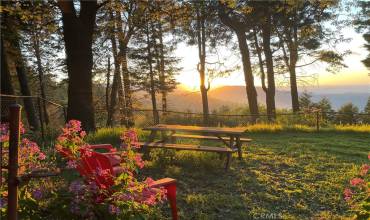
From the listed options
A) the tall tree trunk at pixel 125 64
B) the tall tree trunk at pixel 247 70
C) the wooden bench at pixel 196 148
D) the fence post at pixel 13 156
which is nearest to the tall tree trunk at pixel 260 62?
the tall tree trunk at pixel 247 70

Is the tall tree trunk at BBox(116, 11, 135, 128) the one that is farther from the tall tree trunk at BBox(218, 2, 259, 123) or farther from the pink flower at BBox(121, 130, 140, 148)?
the pink flower at BBox(121, 130, 140, 148)

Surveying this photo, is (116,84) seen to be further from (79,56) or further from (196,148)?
(196,148)

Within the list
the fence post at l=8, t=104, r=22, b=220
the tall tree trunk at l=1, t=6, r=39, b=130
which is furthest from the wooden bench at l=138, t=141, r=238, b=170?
the tall tree trunk at l=1, t=6, r=39, b=130

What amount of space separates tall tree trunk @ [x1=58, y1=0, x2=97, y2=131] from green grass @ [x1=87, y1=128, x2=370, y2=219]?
3.80ft

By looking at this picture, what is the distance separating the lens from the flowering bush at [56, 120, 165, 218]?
325cm

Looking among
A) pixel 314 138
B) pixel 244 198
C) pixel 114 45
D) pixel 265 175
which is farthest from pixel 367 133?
pixel 114 45

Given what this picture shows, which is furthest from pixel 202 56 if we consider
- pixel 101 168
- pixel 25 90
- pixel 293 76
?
pixel 101 168

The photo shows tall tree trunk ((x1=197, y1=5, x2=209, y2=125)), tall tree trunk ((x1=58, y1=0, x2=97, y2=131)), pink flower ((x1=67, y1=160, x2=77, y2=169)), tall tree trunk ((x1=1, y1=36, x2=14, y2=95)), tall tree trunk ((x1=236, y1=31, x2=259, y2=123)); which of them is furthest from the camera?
tall tree trunk ((x1=197, y1=5, x2=209, y2=125))

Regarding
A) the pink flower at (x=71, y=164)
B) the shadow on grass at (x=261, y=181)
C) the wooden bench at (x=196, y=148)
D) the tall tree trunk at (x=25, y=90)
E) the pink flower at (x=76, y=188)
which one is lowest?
the shadow on grass at (x=261, y=181)

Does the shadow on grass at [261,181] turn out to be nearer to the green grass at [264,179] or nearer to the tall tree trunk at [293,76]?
the green grass at [264,179]

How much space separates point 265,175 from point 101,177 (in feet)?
16.2

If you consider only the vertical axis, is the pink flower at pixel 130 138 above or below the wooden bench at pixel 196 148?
above

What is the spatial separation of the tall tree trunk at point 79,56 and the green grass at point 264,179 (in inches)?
45.6

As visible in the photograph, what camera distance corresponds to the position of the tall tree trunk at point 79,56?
445 inches
